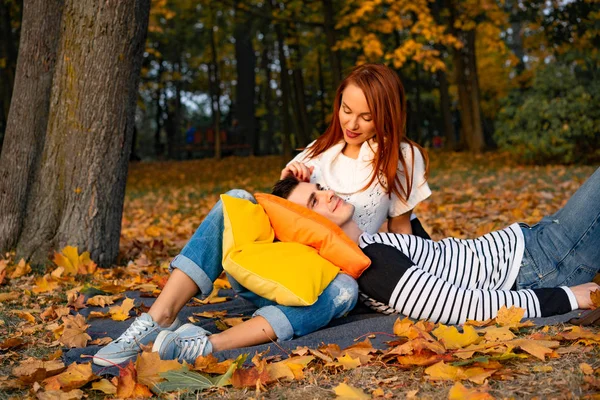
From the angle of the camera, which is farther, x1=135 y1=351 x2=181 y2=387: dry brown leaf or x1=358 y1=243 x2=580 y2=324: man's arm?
x1=358 y1=243 x2=580 y2=324: man's arm

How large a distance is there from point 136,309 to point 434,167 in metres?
11.0

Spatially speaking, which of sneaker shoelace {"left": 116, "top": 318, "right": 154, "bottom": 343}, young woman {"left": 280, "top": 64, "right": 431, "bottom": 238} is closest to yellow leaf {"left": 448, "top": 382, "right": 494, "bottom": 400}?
sneaker shoelace {"left": 116, "top": 318, "right": 154, "bottom": 343}

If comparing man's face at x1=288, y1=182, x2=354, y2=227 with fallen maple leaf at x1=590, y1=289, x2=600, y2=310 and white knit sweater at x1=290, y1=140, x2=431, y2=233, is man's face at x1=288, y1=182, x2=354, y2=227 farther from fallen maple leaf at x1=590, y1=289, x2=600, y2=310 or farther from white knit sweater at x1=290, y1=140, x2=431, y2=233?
fallen maple leaf at x1=590, y1=289, x2=600, y2=310

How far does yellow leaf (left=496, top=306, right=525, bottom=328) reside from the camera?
2965 millimetres

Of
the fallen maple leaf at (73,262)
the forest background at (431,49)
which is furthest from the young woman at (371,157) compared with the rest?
the forest background at (431,49)

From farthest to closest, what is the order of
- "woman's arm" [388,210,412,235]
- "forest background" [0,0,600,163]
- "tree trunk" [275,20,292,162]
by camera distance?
"tree trunk" [275,20,292,162]
"forest background" [0,0,600,163]
"woman's arm" [388,210,412,235]

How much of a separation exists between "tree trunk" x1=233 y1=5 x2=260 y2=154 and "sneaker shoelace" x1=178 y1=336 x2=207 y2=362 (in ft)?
54.6

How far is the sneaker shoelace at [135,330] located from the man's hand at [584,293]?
6.15 feet

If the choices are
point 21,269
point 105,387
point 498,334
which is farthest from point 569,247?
point 21,269

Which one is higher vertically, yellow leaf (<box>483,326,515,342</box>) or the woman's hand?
the woman's hand

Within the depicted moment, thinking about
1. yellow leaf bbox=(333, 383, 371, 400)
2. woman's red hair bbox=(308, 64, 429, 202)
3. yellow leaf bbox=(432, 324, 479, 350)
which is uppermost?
woman's red hair bbox=(308, 64, 429, 202)

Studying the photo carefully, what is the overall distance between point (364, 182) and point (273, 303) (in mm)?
912

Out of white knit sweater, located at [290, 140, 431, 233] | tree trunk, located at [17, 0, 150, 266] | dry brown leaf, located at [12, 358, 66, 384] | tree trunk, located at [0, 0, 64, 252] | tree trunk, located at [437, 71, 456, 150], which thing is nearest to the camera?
dry brown leaf, located at [12, 358, 66, 384]

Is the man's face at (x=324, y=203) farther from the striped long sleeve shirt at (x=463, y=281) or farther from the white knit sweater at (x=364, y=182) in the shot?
the white knit sweater at (x=364, y=182)
